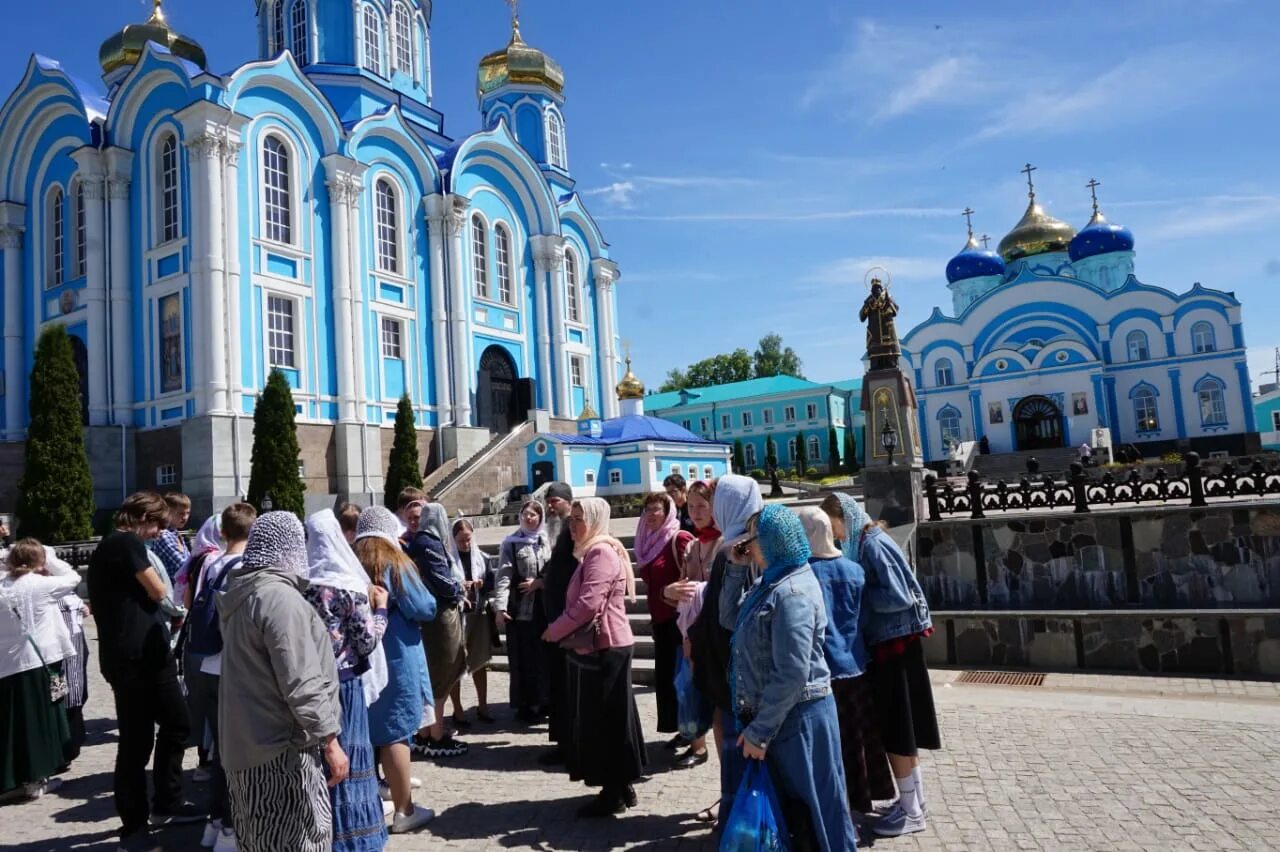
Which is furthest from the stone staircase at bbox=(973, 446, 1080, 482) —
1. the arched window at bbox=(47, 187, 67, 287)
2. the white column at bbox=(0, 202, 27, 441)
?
the white column at bbox=(0, 202, 27, 441)

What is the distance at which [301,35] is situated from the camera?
28734 millimetres

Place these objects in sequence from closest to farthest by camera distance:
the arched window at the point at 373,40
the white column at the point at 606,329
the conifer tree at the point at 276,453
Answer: the conifer tree at the point at 276,453 → the arched window at the point at 373,40 → the white column at the point at 606,329

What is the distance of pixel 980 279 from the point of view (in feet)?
162

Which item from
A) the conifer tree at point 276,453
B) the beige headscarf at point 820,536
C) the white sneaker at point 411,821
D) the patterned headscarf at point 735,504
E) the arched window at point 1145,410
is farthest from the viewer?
the arched window at point 1145,410

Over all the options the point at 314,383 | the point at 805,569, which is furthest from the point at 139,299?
the point at 805,569

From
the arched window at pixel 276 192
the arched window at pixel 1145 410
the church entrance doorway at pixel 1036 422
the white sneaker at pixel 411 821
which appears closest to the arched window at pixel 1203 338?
the arched window at pixel 1145 410

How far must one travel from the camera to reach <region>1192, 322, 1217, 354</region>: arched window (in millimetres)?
40031

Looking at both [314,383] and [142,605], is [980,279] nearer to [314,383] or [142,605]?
[314,383]

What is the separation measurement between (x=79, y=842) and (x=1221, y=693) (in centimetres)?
857

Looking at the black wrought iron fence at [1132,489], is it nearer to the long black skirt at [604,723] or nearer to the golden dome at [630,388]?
the long black skirt at [604,723]

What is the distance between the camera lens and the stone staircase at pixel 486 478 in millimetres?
A: 23312

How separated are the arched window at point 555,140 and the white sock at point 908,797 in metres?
34.6

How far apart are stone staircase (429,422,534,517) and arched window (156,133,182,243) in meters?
9.62

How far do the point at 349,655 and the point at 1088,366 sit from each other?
142 ft
